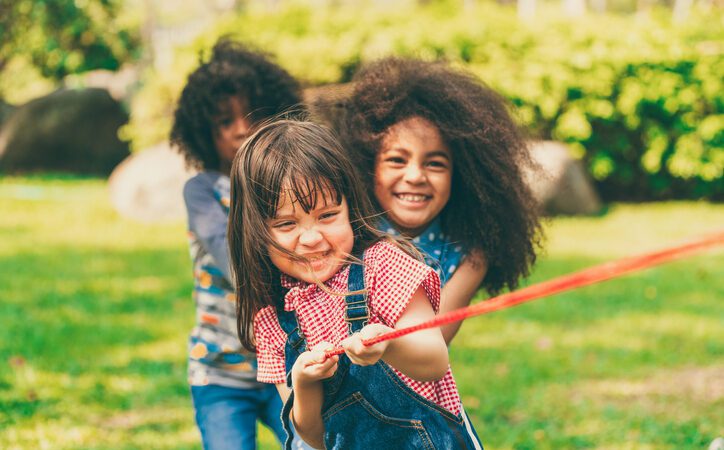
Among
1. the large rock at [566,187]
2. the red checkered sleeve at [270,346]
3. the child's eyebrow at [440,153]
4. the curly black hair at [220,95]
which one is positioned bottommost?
the large rock at [566,187]

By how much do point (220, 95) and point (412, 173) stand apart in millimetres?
973

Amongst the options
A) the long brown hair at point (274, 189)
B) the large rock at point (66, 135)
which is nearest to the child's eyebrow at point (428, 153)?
the long brown hair at point (274, 189)

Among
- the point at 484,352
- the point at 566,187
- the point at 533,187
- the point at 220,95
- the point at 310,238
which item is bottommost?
the point at 484,352

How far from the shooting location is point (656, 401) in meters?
4.27

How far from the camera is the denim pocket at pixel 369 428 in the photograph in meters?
1.78

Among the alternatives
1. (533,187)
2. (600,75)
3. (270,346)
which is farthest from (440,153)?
(600,75)

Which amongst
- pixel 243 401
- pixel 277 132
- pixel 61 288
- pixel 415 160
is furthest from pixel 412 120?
pixel 61 288

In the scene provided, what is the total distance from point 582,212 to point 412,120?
666 cm

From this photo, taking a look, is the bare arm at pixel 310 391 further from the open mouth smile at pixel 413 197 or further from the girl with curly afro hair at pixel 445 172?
the open mouth smile at pixel 413 197

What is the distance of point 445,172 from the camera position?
2357 millimetres

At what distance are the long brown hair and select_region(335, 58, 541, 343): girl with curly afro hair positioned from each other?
39cm

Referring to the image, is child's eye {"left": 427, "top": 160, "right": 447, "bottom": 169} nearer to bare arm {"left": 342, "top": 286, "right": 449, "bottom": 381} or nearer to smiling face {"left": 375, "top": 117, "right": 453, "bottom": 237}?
smiling face {"left": 375, "top": 117, "right": 453, "bottom": 237}

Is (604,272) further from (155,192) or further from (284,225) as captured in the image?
(155,192)

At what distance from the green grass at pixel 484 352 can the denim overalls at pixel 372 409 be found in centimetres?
113
